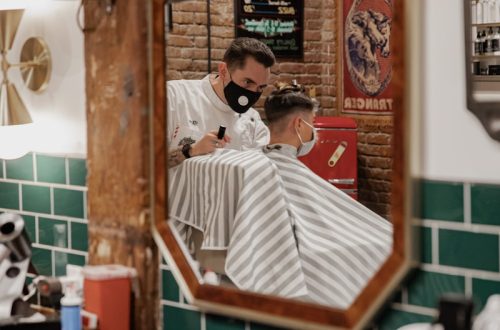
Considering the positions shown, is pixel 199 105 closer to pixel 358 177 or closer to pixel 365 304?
pixel 358 177

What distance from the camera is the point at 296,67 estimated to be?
2.38 m

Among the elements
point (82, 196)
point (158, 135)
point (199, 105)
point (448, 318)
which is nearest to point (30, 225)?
point (82, 196)

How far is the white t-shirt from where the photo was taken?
8.25ft

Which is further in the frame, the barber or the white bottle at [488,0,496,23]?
the white bottle at [488,0,496,23]

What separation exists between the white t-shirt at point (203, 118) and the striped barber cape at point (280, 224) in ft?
0.17

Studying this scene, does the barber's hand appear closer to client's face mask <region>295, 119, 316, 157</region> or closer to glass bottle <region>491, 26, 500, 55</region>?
client's face mask <region>295, 119, 316, 157</region>

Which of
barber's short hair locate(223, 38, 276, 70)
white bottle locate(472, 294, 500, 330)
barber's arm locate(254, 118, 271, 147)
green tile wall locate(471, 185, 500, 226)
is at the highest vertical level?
barber's short hair locate(223, 38, 276, 70)

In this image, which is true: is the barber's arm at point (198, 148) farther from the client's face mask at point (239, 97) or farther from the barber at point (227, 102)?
the client's face mask at point (239, 97)

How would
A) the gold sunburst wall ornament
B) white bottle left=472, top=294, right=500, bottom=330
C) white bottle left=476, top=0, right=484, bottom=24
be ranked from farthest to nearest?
the gold sunburst wall ornament, white bottle left=476, top=0, right=484, bottom=24, white bottle left=472, top=294, right=500, bottom=330

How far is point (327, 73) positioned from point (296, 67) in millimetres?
97

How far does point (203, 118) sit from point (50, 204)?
105 cm

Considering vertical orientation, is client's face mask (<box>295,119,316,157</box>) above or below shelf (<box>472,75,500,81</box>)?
below

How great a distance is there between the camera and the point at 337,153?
91.0 inches

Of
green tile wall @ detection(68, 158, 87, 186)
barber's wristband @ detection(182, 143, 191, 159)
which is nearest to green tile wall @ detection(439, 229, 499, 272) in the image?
barber's wristband @ detection(182, 143, 191, 159)
